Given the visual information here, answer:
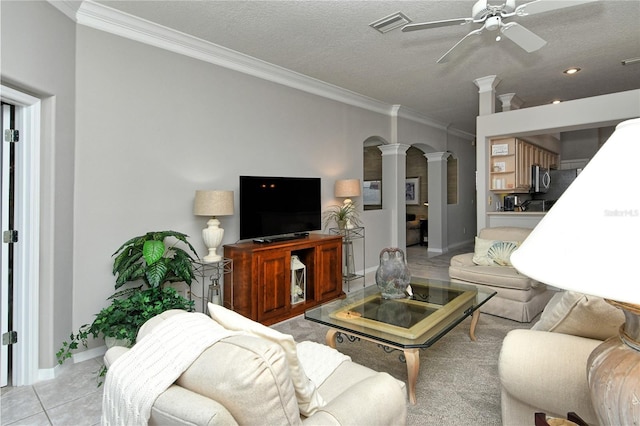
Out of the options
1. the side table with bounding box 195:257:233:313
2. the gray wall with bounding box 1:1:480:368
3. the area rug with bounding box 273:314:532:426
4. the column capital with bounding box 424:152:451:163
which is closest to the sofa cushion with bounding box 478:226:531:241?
the area rug with bounding box 273:314:532:426

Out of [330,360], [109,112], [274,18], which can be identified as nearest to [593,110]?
[274,18]

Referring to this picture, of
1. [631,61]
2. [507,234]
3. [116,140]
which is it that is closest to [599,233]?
[116,140]

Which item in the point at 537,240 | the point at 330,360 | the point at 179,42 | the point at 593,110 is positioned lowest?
the point at 330,360

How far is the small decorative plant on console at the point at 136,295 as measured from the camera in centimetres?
247

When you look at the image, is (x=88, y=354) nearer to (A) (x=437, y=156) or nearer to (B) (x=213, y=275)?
(B) (x=213, y=275)

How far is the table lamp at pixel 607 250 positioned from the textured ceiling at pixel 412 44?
2682mm

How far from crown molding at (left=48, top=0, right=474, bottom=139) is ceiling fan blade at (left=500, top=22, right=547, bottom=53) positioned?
2.40 metres

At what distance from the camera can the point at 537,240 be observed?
0.71m

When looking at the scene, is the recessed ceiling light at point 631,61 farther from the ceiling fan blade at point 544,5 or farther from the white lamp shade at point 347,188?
the white lamp shade at point 347,188

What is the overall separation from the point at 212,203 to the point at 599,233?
9.80 feet

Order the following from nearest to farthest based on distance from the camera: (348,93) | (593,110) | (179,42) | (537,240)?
(537,240) < (179,42) < (593,110) < (348,93)

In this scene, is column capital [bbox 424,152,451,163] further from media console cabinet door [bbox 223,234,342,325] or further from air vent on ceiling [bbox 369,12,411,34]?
air vent on ceiling [bbox 369,12,411,34]

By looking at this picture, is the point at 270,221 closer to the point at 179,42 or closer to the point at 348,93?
the point at 179,42

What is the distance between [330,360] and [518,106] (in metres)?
5.68
